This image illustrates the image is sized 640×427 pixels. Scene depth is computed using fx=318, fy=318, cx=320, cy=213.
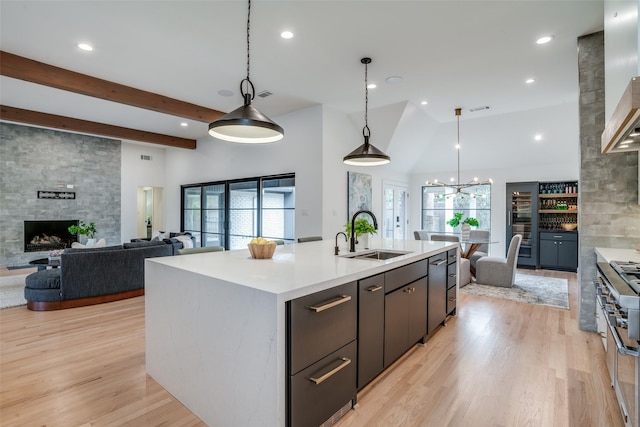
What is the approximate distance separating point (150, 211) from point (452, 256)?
382 inches

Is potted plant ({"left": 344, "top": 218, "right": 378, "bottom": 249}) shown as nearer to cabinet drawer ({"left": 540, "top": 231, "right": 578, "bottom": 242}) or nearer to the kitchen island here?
the kitchen island

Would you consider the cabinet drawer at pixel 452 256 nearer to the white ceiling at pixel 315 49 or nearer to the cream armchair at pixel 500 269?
the cream armchair at pixel 500 269

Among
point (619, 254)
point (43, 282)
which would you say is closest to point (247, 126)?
point (619, 254)

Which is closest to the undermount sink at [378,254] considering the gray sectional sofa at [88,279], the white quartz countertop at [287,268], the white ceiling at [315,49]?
the white quartz countertop at [287,268]

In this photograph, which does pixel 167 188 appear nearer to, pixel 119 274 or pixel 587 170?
pixel 119 274

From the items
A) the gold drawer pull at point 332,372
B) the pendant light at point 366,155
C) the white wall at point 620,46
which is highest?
the white wall at point 620,46

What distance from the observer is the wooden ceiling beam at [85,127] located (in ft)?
19.0

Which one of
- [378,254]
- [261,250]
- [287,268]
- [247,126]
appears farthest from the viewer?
[378,254]

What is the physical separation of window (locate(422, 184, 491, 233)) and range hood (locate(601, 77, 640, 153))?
6023mm

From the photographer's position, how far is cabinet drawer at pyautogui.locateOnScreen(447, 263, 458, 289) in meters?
3.52

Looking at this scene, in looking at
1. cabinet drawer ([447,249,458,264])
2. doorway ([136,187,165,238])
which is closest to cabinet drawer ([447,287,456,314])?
cabinet drawer ([447,249,458,264])

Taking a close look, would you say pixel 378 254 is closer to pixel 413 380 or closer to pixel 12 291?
pixel 413 380

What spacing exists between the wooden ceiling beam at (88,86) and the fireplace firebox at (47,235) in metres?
4.59

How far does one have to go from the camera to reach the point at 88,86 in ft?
14.2
